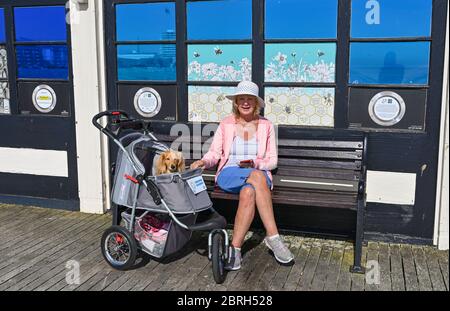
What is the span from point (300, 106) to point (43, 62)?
2.87m

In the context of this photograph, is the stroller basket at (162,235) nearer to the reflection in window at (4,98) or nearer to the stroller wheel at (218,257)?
the stroller wheel at (218,257)

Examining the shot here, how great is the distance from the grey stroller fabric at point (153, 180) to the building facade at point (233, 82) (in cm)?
114

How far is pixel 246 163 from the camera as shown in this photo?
410 centimetres

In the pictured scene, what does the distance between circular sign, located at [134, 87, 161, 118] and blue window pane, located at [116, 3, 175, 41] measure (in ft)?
1.75

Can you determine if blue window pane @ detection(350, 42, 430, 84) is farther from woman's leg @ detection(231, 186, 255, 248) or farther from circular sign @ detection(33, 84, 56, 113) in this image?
circular sign @ detection(33, 84, 56, 113)

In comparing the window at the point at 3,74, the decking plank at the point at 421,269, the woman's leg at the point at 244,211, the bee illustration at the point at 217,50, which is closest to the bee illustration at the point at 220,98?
the bee illustration at the point at 217,50

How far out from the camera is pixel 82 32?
201 inches

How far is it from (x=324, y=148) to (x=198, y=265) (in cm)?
153

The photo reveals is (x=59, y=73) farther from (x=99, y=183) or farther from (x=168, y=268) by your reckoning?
(x=168, y=268)

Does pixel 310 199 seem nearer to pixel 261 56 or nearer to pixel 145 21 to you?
pixel 261 56

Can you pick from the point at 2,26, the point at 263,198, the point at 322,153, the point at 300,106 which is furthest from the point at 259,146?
the point at 2,26

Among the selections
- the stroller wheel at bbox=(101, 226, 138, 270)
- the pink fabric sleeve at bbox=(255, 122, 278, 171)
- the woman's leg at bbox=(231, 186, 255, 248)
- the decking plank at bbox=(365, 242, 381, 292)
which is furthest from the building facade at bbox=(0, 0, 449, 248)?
the stroller wheel at bbox=(101, 226, 138, 270)
